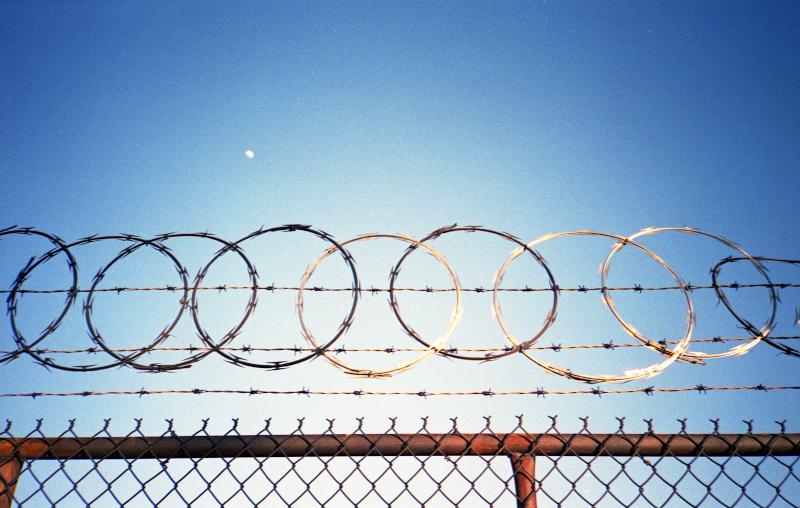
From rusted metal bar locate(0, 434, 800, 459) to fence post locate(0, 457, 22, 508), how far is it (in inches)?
1.3

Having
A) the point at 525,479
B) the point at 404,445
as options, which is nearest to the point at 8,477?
the point at 404,445

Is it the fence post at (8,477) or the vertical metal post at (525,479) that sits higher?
the fence post at (8,477)

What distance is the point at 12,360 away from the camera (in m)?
3.37

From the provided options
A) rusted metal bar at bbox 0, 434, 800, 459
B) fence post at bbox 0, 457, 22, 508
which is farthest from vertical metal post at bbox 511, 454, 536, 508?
fence post at bbox 0, 457, 22, 508

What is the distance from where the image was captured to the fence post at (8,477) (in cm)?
215

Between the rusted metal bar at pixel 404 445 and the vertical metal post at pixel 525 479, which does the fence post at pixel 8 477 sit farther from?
the vertical metal post at pixel 525 479

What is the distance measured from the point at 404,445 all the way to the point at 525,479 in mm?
528

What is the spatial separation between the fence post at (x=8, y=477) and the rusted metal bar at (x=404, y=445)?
3 cm

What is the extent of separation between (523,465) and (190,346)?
237cm

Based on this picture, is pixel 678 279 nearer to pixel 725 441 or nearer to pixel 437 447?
pixel 725 441

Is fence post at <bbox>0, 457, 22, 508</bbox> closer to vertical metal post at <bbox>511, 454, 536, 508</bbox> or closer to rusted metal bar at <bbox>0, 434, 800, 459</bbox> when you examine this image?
rusted metal bar at <bbox>0, 434, 800, 459</bbox>

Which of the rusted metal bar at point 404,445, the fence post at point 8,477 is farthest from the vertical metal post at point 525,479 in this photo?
the fence post at point 8,477

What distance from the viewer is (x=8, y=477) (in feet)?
7.16

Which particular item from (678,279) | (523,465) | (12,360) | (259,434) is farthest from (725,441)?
(12,360)
